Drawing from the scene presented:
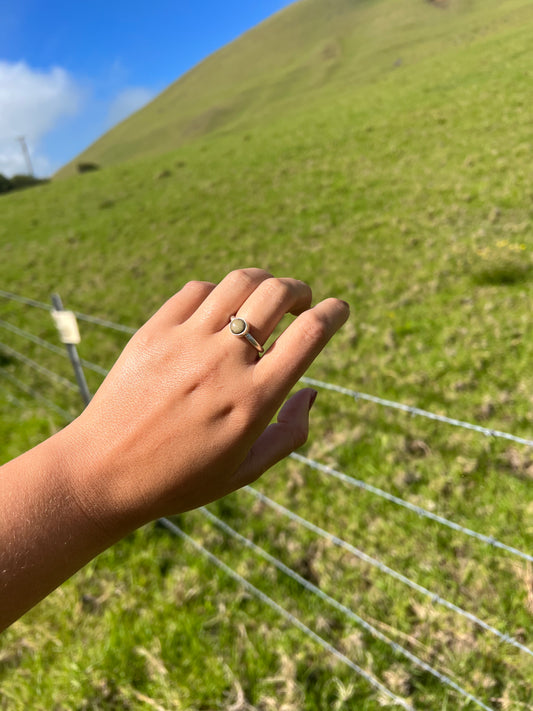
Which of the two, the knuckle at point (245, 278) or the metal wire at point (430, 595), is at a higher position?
the knuckle at point (245, 278)

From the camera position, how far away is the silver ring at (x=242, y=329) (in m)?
0.99

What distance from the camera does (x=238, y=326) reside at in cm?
99

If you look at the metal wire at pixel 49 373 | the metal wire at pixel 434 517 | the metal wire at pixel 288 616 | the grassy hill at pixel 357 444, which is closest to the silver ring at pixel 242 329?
the metal wire at pixel 434 517

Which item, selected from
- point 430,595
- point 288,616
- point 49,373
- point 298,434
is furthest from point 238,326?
point 49,373

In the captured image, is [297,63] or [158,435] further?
[297,63]

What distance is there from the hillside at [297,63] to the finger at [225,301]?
2045 centimetres

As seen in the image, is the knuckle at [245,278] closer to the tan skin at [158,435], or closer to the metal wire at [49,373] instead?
the tan skin at [158,435]

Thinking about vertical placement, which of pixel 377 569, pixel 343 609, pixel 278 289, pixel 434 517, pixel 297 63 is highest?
pixel 297 63

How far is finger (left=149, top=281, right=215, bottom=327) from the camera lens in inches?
43.4

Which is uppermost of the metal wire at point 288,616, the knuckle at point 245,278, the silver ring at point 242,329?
the knuckle at point 245,278

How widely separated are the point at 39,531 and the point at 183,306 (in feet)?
1.84

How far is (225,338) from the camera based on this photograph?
102 cm

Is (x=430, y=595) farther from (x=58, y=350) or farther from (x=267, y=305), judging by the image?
(x=58, y=350)

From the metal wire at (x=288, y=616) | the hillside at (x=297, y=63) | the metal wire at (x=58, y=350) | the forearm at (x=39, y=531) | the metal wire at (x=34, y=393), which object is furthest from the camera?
the hillside at (x=297, y=63)
